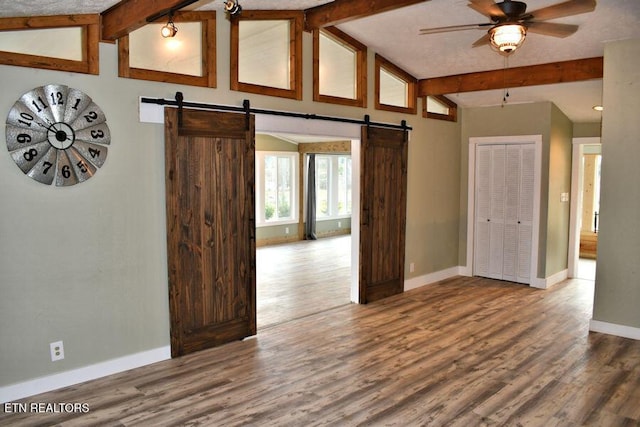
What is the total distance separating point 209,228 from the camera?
432cm

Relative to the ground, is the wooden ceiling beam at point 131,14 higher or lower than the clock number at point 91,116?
higher

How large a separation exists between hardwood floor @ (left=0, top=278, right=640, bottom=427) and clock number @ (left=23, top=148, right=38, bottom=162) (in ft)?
5.52

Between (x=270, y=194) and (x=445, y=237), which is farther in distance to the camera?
(x=270, y=194)

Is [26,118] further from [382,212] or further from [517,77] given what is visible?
[517,77]

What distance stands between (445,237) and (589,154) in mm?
4285

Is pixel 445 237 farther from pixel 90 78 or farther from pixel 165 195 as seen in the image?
pixel 90 78

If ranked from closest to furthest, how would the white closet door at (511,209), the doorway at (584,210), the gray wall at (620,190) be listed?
the gray wall at (620,190)
the white closet door at (511,209)
the doorway at (584,210)

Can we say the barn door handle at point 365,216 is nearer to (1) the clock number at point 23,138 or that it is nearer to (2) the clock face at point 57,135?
(2) the clock face at point 57,135

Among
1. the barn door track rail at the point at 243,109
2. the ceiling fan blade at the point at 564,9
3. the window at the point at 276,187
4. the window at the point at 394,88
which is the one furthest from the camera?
the window at the point at 276,187

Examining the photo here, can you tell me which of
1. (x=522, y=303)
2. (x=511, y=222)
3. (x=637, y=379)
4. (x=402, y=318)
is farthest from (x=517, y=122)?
(x=637, y=379)

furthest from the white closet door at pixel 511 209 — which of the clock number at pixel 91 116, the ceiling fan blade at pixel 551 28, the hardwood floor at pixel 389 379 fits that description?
the clock number at pixel 91 116

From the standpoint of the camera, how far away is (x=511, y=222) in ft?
22.7

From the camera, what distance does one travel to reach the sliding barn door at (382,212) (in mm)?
5773

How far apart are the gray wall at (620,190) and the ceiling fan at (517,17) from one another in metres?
1.41
